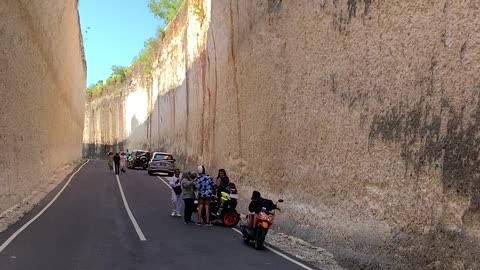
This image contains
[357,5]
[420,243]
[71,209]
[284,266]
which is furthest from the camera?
[71,209]

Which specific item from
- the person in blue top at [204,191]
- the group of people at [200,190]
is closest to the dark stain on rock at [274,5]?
the group of people at [200,190]

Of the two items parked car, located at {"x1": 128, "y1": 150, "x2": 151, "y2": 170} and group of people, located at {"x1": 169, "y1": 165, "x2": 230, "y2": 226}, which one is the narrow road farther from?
parked car, located at {"x1": 128, "y1": 150, "x2": 151, "y2": 170}

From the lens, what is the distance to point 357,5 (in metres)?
13.5

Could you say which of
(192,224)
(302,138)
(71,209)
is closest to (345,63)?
(302,138)

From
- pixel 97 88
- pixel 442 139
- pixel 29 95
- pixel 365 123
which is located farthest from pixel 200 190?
pixel 97 88

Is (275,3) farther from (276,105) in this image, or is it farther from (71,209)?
(71,209)

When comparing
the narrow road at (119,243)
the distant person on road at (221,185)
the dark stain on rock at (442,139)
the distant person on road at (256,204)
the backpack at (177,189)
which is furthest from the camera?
the backpack at (177,189)

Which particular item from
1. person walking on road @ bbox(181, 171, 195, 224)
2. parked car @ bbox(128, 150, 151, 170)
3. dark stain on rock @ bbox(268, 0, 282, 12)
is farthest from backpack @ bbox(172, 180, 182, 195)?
parked car @ bbox(128, 150, 151, 170)

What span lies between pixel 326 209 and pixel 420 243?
174 inches

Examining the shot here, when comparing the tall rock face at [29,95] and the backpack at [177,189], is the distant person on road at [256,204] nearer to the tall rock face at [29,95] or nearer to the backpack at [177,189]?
the backpack at [177,189]

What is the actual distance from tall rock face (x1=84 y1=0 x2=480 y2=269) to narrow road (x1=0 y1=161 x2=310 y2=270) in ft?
7.27

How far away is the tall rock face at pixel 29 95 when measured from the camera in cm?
1752

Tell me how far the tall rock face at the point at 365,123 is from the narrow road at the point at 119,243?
222 cm

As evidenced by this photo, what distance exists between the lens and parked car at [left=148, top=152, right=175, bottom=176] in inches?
1524
